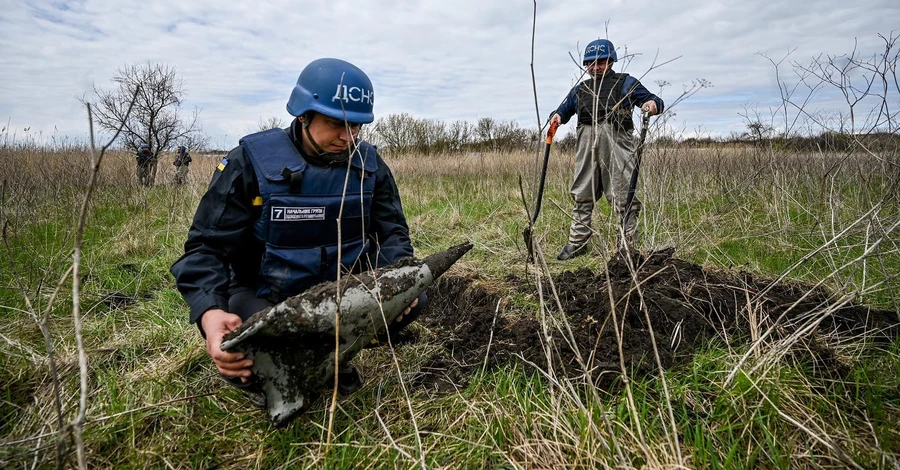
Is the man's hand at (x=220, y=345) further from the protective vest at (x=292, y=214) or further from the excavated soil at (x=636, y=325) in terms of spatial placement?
the excavated soil at (x=636, y=325)

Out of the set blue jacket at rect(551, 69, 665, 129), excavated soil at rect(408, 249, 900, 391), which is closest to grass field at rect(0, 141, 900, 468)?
excavated soil at rect(408, 249, 900, 391)

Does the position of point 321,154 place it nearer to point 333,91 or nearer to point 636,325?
point 333,91

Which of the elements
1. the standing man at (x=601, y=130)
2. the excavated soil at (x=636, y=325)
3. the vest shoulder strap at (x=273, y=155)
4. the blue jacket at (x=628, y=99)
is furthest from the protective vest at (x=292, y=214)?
the standing man at (x=601, y=130)

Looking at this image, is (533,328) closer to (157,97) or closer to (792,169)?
(792,169)

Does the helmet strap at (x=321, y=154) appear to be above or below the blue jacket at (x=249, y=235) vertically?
above

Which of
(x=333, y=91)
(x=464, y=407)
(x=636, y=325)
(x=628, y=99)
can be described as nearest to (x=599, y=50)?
(x=628, y=99)

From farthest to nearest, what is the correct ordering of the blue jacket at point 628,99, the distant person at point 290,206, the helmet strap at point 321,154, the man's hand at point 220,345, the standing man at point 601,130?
1. the standing man at point 601,130
2. the blue jacket at point 628,99
3. the helmet strap at point 321,154
4. the distant person at point 290,206
5. the man's hand at point 220,345

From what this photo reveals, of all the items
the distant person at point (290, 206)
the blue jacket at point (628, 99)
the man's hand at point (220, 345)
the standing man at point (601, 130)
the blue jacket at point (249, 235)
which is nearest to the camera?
the man's hand at point (220, 345)

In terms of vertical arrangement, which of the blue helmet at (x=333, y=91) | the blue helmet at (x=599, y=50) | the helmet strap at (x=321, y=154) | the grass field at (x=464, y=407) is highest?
the blue helmet at (x=599, y=50)

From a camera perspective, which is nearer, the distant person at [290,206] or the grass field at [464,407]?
the grass field at [464,407]

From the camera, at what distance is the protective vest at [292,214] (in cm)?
191

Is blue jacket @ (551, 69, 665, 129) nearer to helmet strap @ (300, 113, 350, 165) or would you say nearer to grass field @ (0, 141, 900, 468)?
grass field @ (0, 141, 900, 468)

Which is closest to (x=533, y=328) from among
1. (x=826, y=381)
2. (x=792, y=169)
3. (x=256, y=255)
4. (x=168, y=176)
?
(x=826, y=381)

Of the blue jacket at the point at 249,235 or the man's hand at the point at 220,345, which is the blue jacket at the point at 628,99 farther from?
the man's hand at the point at 220,345
